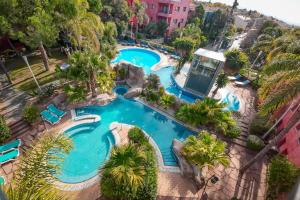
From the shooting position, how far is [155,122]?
616 inches

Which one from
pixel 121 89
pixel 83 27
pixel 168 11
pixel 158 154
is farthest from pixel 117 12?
pixel 158 154

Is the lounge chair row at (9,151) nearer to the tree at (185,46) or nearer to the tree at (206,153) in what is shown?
the tree at (206,153)

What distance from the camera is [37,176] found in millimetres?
5164

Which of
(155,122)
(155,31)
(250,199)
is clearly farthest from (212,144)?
(155,31)

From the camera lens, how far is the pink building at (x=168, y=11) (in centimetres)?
3672

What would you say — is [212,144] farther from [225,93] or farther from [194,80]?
[225,93]

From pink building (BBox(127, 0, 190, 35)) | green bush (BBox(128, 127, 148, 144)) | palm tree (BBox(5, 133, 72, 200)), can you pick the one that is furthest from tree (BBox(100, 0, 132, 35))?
palm tree (BBox(5, 133, 72, 200))

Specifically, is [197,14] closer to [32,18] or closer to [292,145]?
[32,18]

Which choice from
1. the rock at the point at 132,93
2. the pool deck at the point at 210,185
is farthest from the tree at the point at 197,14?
the pool deck at the point at 210,185

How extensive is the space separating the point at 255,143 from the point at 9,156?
58.6ft

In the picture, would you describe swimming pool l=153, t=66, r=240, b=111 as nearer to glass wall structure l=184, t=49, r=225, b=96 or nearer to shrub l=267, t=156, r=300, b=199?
glass wall structure l=184, t=49, r=225, b=96

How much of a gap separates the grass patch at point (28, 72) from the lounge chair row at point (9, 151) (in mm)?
6057

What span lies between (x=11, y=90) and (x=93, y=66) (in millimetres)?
8308

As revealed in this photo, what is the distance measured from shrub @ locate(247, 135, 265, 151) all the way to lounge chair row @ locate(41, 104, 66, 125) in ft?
52.9
